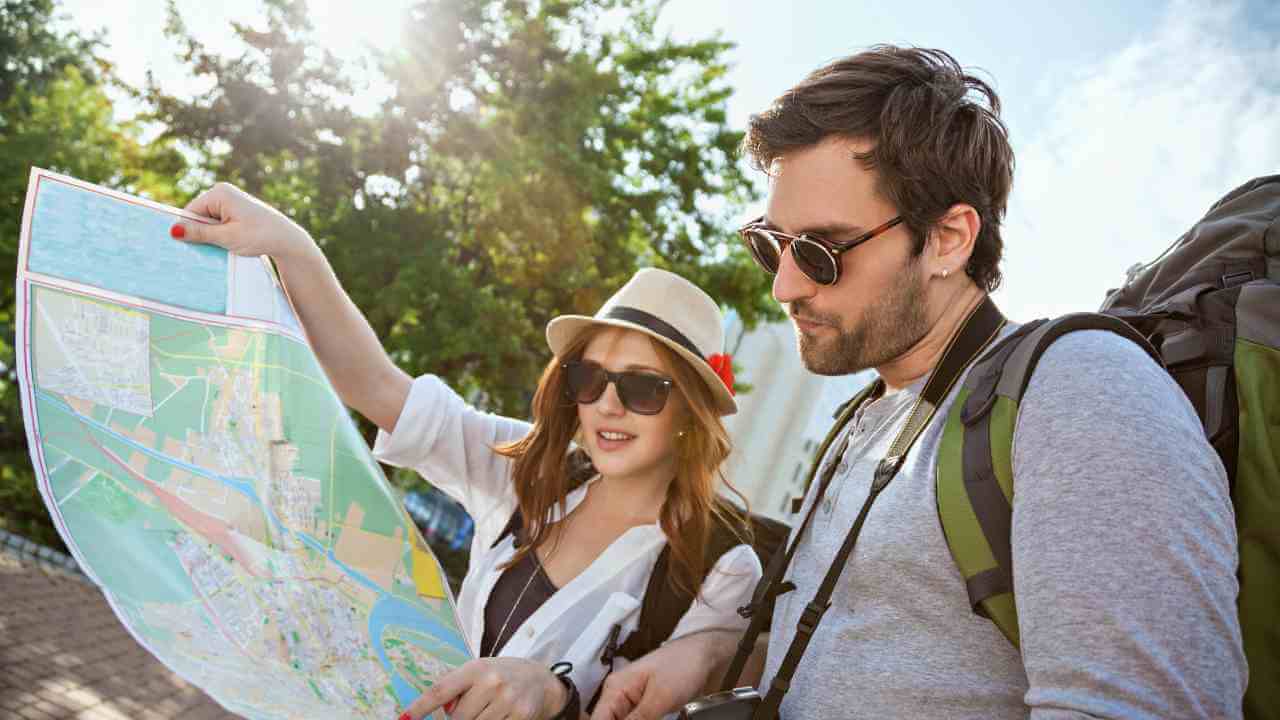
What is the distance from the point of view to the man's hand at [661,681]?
1.93 metres

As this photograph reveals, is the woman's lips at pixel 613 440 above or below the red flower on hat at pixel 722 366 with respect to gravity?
below

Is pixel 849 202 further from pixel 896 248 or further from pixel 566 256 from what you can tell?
pixel 566 256

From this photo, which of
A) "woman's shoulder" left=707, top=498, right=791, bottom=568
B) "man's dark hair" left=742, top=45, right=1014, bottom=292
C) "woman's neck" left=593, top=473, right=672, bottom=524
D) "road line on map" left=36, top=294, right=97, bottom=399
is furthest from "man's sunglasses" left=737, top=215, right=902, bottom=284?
Result: "road line on map" left=36, top=294, right=97, bottom=399

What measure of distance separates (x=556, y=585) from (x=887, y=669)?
127 centimetres

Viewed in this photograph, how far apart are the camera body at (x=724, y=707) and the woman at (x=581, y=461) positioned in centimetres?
58

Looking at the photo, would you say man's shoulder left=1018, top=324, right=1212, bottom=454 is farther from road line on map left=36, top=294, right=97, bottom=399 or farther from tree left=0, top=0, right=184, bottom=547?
tree left=0, top=0, right=184, bottom=547

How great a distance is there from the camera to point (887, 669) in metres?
1.41

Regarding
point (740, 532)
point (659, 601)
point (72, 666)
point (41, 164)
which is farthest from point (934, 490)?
point (41, 164)

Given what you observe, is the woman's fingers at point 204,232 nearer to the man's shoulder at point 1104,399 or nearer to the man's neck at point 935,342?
the man's neck at point 935,342

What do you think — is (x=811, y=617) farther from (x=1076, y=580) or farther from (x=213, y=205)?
(x=213, y=205)

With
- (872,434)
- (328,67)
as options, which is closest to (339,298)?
(872,434)

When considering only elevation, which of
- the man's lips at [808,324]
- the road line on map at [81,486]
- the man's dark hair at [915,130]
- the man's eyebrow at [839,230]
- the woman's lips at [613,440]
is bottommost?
the road line on map at [81,486]

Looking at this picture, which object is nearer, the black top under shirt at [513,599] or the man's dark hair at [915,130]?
the man's dark hair at [915,130]

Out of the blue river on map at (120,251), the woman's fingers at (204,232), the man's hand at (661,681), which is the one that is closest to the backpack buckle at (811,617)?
the man's hand at (661,681)
